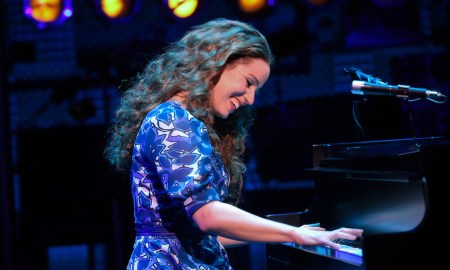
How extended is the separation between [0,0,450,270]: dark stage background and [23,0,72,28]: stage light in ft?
1.01

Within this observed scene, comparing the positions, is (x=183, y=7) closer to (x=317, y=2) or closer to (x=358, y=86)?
(x=317, y=2)

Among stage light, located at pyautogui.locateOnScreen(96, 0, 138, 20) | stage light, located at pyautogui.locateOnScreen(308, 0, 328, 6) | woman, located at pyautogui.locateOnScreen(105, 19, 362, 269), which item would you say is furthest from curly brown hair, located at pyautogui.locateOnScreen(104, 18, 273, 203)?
stage light, located at pyautogui.locateOnScreen(308, 0, 328, 6)

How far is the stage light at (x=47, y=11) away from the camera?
230 inches

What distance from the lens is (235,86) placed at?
2217mm

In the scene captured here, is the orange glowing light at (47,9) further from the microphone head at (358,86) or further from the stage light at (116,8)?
the microphone head at (358,86)

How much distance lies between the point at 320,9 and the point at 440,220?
4.45 metres

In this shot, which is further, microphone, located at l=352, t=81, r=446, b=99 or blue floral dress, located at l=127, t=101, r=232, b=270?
microphone, located at l=352, t=81, r=446, b=99

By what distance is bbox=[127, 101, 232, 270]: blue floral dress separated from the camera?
1967 millimetres

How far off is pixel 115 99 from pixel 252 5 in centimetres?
198

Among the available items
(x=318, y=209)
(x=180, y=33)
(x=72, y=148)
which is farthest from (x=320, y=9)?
(x=318, y=209)

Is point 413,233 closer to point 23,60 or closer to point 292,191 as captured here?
point 292,191

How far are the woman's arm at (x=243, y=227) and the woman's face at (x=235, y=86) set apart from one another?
0.41 meters

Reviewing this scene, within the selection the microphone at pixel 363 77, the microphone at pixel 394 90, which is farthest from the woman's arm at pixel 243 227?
the microphone at pixel 363 77

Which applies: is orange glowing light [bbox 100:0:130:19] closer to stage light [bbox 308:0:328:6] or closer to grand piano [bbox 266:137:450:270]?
stage light [bbox 308:0:328:6]
